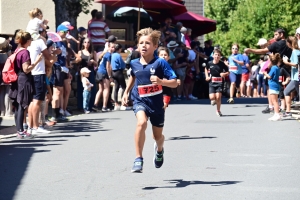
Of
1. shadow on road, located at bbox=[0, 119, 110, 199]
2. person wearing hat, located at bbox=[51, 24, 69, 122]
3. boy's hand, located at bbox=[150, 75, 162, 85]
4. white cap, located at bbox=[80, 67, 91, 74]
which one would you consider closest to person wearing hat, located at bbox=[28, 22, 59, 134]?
shadow on road, located at bbox=[0, 119, 110, 199]

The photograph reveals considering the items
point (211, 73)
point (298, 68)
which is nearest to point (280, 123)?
point (298, 68)

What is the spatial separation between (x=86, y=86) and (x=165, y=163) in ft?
32.0

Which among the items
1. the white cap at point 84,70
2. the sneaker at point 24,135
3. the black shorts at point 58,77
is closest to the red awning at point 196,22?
the white cap at point 84,70

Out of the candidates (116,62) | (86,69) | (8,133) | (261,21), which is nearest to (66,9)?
(116,62)

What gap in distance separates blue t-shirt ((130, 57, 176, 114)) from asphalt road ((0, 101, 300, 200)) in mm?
816

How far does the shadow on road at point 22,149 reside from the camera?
9.49 m

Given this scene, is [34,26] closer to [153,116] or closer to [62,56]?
[62,56]

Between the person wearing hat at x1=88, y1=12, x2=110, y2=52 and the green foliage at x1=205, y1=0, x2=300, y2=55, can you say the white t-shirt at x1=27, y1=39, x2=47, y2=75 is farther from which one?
the green foliage at x1=205, y1=0, x2=300, y2=55

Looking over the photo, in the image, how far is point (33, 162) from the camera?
1116 centimetres

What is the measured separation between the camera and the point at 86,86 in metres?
20.5

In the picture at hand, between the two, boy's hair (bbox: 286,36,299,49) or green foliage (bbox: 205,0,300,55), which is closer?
boy's hair (bbox: 286,36,299,49)

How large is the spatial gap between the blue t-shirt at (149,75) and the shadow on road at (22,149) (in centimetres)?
165

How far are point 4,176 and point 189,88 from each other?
17903mm

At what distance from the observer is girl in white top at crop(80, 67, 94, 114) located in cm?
2045
